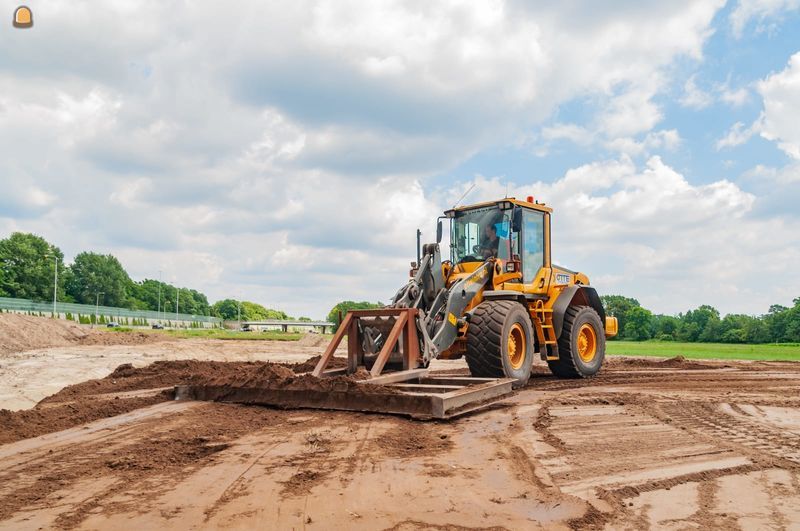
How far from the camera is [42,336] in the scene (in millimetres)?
27469

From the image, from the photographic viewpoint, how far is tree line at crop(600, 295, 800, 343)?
46909 mm

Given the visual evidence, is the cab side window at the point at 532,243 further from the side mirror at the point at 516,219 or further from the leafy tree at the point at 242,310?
the leafy tree at the point at 242,310

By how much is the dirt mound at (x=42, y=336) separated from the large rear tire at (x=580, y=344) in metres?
19.8

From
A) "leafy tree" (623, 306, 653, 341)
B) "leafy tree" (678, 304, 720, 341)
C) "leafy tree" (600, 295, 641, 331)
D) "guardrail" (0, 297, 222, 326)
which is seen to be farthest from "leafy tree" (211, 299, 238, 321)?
"leafy tree" (678, 304, 720, 341)

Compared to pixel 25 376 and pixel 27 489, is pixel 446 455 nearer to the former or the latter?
pixel 27 489

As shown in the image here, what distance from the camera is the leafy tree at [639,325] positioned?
67.4 meters

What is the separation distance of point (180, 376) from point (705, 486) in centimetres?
908

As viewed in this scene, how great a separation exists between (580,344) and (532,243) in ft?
9.01

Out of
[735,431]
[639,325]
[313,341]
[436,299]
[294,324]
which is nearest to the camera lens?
[735,431]

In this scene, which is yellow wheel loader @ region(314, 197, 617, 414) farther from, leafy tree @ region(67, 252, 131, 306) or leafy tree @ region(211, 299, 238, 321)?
leafy tree @ region(211, 299, 238, 321)

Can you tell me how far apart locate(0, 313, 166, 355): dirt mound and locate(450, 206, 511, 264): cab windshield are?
60.5 feet

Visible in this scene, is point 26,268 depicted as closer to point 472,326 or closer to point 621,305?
point 621,305

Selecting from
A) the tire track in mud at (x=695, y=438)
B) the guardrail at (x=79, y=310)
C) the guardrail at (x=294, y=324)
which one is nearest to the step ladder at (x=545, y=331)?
the tire track in mud at (x=695, y=438)

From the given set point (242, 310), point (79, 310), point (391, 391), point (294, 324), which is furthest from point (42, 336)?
point (242, 310)
